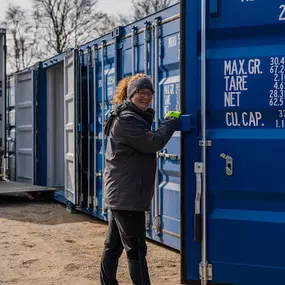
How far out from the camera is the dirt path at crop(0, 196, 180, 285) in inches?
209

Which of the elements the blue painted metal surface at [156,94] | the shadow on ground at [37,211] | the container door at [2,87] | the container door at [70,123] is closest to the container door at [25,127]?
the container door at [2,87]

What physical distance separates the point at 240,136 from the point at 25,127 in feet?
26.5

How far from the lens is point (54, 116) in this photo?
10.8 meters

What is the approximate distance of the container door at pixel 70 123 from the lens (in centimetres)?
826

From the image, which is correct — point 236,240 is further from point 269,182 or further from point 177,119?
point 177,119

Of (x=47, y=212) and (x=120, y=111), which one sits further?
(x=47, y=212)

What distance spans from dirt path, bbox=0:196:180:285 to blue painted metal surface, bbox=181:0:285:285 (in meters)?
1.34

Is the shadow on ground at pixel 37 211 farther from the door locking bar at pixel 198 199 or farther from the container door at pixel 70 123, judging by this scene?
the door locking bar at pixel 198 199

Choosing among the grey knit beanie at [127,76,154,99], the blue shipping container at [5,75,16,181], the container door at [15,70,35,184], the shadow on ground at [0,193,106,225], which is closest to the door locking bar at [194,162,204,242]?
the grey knit beanie at [127,76,154,99]

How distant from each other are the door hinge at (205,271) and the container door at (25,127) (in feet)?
23.7

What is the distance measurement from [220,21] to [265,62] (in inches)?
17.5

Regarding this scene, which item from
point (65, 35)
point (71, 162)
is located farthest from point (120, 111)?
point (65, 35)

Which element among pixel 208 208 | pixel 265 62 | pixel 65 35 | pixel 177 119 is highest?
pixel 65 35

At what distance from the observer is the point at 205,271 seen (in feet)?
13.1
